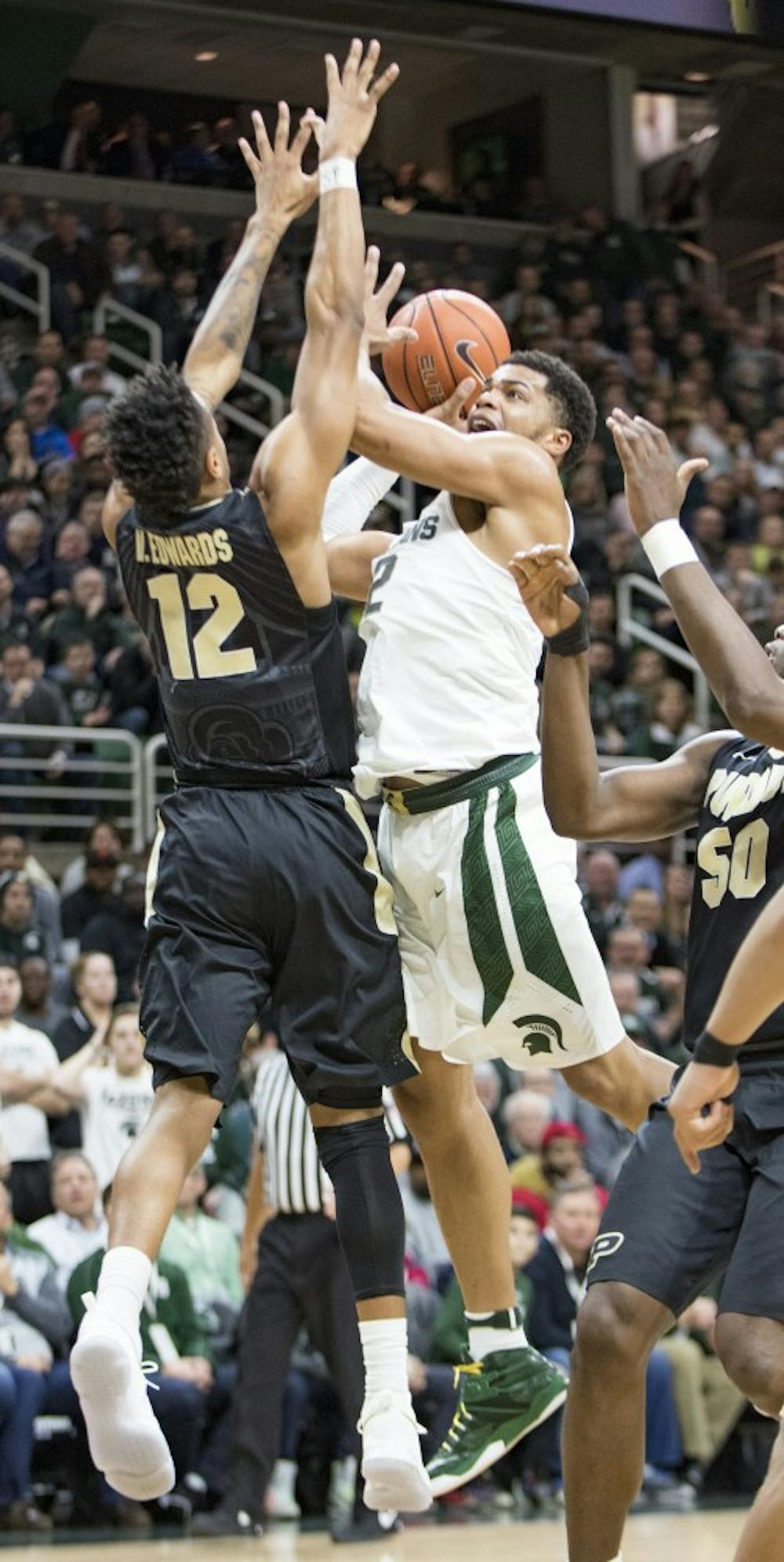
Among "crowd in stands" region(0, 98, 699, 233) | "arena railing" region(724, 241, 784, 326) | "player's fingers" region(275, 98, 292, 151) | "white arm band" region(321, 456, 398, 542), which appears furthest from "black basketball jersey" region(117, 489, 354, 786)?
"arena railing" region(724, 241, 784, 326)

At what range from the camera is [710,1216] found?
211 inches

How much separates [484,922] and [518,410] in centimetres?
133

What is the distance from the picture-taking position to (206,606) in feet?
18.0

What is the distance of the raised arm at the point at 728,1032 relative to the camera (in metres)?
4.52

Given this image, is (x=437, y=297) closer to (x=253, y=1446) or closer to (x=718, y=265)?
(x=253, y=1446)

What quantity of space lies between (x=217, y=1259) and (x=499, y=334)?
222 inches

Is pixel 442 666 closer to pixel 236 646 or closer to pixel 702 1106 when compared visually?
pixel 236 646

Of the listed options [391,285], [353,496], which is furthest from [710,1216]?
[391,285]

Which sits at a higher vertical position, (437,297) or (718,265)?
(437,297)

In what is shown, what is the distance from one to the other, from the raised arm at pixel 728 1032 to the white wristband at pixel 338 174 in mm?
2109

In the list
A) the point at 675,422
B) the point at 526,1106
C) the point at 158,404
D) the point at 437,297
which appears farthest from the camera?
the point at 675,422

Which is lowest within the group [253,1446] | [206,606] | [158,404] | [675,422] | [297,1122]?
[253,1446]

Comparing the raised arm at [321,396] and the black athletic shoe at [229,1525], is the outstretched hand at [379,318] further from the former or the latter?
the black athletic shoe at [229,1525]

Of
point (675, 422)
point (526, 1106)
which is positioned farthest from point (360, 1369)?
point (675, 422)
